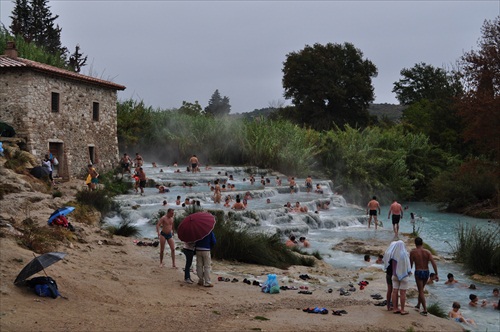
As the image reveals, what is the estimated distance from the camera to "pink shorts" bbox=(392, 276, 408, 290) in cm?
994

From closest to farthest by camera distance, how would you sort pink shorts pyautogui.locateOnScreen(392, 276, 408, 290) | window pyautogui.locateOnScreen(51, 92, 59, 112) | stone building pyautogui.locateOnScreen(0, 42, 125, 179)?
pink shorts pyautogui.locateOnScreen(392, 276, 408, 290), stone building pyautogui.locateOnScreen(0, 42, 125, 179), window pyautogui.locateOnScreen(51, 92, 59, 112)

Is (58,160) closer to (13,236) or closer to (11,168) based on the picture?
(11,168)

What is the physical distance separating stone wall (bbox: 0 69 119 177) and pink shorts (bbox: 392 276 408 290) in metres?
17.8

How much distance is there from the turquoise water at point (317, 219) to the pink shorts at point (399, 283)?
2132mm

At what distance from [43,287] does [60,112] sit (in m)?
17.7

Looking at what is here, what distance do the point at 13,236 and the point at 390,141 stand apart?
104ft

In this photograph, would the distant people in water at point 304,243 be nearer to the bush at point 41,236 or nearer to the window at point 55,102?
the bush at point 41,236

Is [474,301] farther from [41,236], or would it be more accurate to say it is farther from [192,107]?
[192,107]

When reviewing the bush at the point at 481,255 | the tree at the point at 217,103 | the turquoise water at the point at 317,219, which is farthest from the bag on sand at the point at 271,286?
the tree at the point at 217,103

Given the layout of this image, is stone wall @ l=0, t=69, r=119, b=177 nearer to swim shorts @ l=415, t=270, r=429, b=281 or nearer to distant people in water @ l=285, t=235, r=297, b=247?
distant people in water @ l=285, t=235, r=297, b=247

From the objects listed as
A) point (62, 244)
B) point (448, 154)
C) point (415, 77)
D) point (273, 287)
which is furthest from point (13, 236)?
point (415, 77)

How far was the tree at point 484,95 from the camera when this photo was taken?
27.3m

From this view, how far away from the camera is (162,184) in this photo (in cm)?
2778

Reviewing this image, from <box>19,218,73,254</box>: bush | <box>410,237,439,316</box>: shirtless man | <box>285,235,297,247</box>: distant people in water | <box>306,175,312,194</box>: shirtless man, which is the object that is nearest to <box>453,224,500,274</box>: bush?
<box>285,235,297,247</box>: distant people in water
